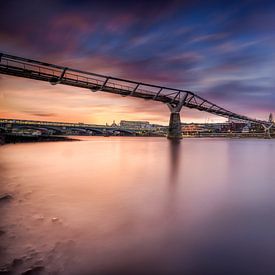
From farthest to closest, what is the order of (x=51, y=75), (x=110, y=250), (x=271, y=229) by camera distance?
(x=51, y=75) < (x=271, y=229) < (x=110, y=250)

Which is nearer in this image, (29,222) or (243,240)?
(243,240)

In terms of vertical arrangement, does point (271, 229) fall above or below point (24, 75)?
below

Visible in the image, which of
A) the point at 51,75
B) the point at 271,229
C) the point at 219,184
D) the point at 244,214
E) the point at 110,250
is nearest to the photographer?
the point at 110,250

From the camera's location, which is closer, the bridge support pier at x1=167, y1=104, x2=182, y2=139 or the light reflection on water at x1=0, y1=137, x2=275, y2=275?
the light reflection on water at x1=0, y1=137, x2=275, y2=275

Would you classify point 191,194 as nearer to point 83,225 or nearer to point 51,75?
point 83,225

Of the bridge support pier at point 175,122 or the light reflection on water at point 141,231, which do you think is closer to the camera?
the light reflection on water at point 141,231

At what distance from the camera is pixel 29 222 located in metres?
4.91

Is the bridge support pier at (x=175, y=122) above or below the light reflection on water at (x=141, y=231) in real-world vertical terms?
above

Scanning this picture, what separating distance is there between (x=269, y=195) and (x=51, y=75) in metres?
40.0

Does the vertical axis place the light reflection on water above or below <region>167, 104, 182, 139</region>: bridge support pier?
below

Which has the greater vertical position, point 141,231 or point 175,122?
point 175,122

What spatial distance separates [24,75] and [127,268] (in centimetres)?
4009

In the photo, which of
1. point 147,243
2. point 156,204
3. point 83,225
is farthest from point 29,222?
point 156,204

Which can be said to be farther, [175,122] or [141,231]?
[175,122]
